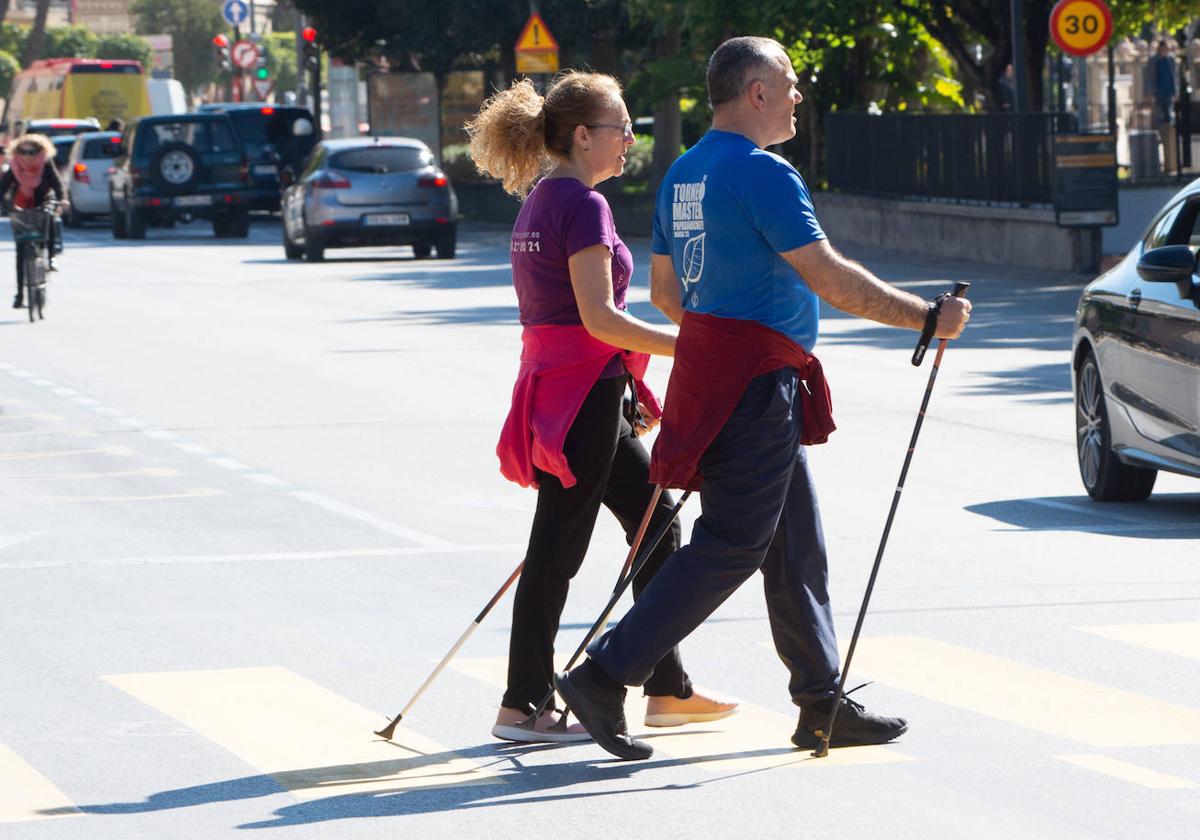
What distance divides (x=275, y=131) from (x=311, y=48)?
14.4 ft

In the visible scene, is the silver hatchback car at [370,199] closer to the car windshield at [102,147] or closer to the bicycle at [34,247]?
the bicycle at [34,247]

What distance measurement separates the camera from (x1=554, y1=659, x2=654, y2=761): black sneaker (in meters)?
6.46

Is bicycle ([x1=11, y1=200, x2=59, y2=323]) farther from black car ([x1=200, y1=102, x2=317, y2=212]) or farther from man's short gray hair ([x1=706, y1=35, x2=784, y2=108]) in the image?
black car ([x1=200, y1=102, x2=317, y2=212])

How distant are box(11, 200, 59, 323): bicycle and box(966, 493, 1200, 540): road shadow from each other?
14.2 metres

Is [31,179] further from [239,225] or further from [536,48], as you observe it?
[239,225]

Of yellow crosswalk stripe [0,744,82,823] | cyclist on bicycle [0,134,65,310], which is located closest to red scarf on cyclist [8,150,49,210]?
cyclist on bicycle [0,134,65,310]

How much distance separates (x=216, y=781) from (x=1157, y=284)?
19.6 ft

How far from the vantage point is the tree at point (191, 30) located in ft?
390

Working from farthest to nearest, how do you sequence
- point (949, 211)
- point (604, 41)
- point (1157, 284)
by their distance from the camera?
point (604, 41) < point (949, 211) < point (1157, 284)

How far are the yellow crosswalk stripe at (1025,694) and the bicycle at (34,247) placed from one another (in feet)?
55.6

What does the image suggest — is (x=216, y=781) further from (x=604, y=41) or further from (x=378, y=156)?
(x=604, y=41)

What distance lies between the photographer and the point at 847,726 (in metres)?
6.66

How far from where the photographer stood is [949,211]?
31375 millimetres

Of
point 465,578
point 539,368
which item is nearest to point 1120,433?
point 465,578
